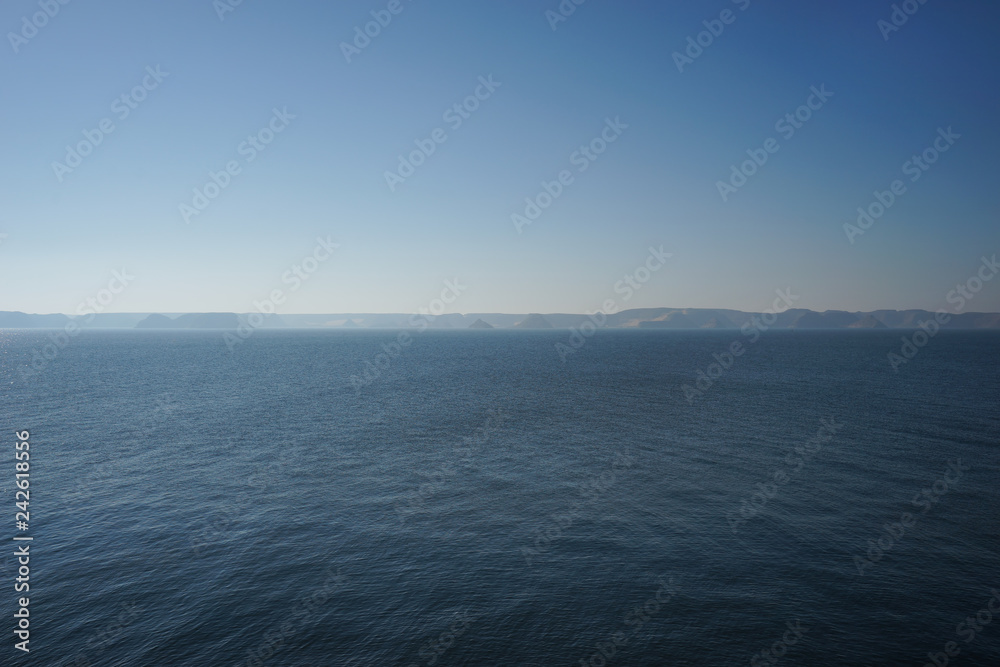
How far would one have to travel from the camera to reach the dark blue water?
24406mm

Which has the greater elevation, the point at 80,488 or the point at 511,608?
the point at 80,488

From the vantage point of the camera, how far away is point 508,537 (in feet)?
115

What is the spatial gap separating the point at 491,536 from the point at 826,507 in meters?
28.2

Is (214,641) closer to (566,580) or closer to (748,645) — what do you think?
(566,580)

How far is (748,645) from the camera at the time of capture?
2380 cm

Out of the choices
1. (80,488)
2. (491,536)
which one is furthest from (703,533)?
(80,488)

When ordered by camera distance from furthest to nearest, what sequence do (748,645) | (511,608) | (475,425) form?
(475,425) < (511,608) < (748,645)

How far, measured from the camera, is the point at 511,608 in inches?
1060

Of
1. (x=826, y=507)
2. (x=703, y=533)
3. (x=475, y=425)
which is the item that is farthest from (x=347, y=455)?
(x=826, y=507)

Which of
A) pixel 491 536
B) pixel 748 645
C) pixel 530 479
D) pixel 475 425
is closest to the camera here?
pixel 748 645

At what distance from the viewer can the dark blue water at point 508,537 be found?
2441cm

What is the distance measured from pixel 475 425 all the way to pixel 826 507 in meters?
42.7

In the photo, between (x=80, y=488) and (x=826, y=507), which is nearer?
(x=826, y=507)

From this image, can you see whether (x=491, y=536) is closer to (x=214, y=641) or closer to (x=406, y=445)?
(x=214, y=641)
